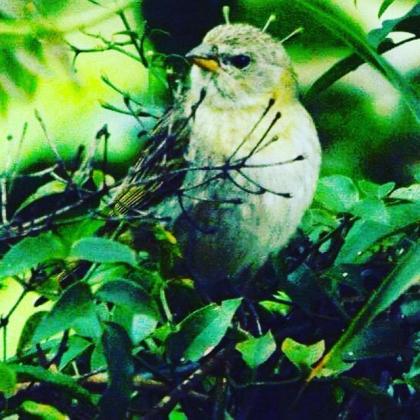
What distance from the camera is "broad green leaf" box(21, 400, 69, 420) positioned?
1.02m

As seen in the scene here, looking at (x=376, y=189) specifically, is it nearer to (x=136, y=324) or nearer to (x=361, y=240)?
(x=361, y=240)

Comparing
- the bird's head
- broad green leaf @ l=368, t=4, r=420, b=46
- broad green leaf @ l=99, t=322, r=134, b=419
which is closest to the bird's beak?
the bird's head

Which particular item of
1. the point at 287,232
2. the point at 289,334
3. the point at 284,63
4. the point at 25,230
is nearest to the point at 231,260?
the point at 287,232

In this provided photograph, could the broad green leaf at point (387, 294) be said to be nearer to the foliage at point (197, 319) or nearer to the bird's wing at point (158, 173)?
the foliage at point (197, 319)

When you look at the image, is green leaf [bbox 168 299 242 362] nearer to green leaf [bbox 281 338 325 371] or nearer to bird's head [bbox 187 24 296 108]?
green leaf [bbox 281 338 325 371]

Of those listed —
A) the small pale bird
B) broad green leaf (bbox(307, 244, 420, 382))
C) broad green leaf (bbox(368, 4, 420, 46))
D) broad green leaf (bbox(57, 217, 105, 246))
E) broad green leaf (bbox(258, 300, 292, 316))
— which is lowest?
the small pale bird

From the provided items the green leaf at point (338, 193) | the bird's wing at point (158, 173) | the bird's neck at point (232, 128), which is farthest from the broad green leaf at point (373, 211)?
the bird's neck at point (232, 128)

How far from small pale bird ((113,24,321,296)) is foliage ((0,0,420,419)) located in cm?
41

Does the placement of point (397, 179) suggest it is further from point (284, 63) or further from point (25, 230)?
point (25, 230)

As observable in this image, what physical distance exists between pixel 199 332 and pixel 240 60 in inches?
40.2

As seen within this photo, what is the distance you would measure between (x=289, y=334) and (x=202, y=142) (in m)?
0.68

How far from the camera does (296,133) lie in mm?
1893

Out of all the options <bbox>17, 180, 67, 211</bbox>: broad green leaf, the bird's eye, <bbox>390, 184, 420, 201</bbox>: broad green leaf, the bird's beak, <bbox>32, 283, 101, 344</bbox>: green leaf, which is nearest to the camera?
<bbox>32, 283, 101, 344</bbox>: green leaf

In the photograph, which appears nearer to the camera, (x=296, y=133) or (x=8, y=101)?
(x=8, y=101)
